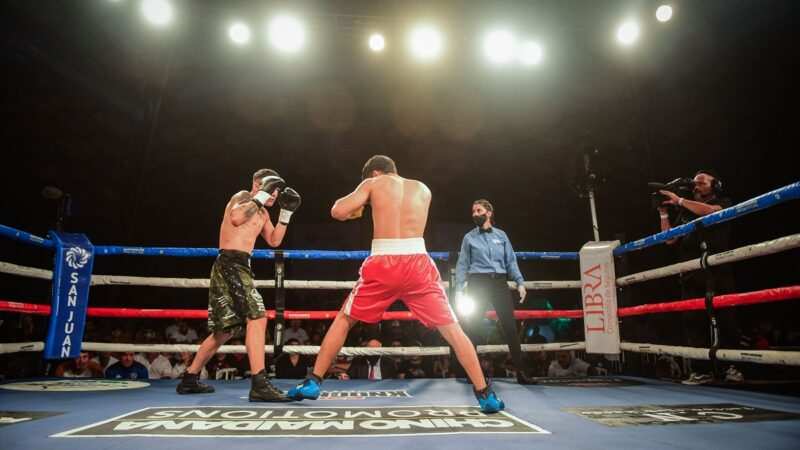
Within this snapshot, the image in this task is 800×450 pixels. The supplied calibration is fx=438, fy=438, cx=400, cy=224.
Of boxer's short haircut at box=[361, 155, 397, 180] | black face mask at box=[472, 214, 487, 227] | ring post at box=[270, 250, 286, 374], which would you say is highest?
boxer's short haircut at box=[361, 155, 397, 180]

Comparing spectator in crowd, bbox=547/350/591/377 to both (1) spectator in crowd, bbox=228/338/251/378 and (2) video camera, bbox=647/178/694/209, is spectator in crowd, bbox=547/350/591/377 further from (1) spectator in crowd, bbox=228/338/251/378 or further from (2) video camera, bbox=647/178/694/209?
(1) spectator in crowd, bbox=228/338/251/378

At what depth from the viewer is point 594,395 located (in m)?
2.72

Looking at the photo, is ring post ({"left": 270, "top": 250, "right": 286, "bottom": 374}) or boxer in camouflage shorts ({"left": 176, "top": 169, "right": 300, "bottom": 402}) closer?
boxer in camouflage shorts ({"left": 176, "top": 169, "right": 300, "bottom": 402})

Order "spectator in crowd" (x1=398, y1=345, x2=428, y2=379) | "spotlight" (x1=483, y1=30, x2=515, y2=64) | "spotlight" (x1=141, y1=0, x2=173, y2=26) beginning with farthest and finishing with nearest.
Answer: "spotlight" (x1=483, y1=30, x2=515, y2=64)
"spectator in crowd" (x1=398, y1=345, x2=428, y2=379)
"spotlight" (x1=141, y1=0, x2=173, y2=26)

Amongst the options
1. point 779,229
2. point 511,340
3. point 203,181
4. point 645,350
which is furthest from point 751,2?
point 203,181

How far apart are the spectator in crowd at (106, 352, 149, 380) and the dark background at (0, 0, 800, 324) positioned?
3.83 m

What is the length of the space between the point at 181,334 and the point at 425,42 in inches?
227

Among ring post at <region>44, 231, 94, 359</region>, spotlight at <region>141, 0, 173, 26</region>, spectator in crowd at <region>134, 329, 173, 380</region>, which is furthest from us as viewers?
spectator in crowd at <region>134, 329, 173, 380</region>

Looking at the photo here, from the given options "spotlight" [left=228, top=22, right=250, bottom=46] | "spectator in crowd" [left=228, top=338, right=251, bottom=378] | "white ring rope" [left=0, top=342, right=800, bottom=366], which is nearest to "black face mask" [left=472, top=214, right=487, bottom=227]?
"white ring rope" [left=0, top=342, right=800, bottom=366]

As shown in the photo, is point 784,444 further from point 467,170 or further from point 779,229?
point 467,170

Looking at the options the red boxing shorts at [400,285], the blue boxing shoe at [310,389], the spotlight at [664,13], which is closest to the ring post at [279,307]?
the blue boxing shoe at [310,389]

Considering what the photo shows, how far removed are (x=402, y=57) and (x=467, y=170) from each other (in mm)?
3755

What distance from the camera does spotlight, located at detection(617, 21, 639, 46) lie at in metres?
5.64

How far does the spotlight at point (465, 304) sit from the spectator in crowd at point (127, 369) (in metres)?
3.67
